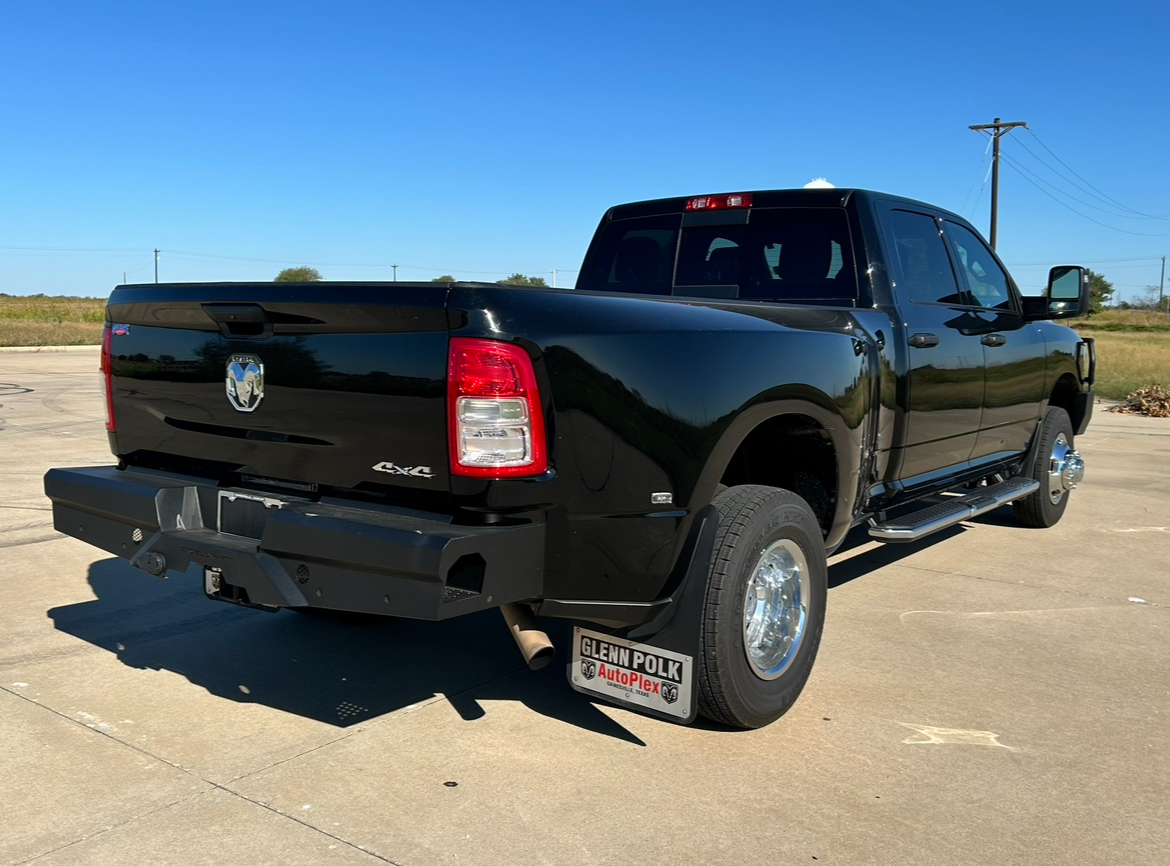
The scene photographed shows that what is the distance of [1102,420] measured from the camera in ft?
51.9

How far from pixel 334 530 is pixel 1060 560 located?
5.01 meters

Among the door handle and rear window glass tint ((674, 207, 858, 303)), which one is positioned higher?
rear window glass tint ((674, 207, 858, 303))

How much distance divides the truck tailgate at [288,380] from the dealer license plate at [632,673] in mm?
830

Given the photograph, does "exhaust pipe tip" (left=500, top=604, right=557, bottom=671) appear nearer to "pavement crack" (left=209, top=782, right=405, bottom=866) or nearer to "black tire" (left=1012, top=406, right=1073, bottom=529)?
"pavement crack" (left=209, top=782, right=405, bottom=866)

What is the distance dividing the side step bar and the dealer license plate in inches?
67.4

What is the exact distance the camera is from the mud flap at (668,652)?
329 cm

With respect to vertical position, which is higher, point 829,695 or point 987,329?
point 987,329

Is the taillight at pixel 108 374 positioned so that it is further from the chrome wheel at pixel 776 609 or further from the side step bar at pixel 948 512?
the side step bar at pixel 948 512

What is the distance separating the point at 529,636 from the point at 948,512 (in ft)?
9.16

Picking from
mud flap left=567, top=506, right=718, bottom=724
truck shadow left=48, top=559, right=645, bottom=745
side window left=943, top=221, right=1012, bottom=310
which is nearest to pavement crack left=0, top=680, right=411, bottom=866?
truck shadow left=48, top=559, right=645, bottom=745

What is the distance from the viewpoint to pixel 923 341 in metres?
4.98

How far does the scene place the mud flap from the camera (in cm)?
329

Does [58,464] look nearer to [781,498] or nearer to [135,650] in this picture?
[135,650]

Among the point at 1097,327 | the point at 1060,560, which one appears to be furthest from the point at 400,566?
the point at 1097,327
